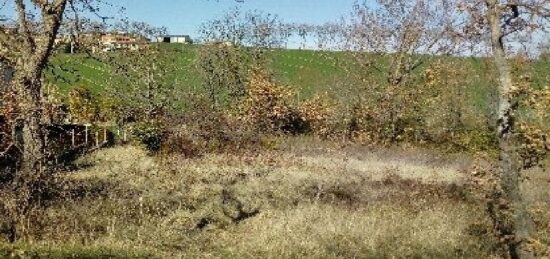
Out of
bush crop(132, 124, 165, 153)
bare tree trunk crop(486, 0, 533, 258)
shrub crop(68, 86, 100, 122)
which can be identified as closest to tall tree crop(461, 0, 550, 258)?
bare tree trunk crop(486, 0, 533, 258)

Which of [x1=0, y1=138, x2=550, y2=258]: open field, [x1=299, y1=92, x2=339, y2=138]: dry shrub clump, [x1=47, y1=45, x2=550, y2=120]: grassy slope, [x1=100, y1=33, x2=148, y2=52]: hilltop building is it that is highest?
[x1=100, y1=33, x2=148, y2=52]: hilltop building

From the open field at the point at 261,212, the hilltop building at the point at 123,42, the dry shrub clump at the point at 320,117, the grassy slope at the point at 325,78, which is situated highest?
the hilltop building at the point at 123,42

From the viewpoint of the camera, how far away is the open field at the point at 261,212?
12.0 m

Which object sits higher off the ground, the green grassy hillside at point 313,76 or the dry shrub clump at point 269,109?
the green grassy hillside at point 313,76

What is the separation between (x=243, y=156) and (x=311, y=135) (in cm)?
943

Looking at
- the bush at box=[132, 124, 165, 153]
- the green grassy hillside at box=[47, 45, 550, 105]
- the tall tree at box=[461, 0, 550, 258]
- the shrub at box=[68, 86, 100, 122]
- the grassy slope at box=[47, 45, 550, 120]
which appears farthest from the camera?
the green grassy hillside at box=[47, 45, 550, 105]

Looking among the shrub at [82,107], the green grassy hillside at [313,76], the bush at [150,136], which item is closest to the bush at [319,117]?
the green grassy hillside at [313,76]

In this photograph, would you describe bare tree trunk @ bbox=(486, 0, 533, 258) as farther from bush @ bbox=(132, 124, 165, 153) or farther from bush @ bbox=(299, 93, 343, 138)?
bush @ bbox=(299, 93, 343, 138)

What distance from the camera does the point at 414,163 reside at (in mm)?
25109

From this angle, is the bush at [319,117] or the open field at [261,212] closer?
the open field at [261,212]

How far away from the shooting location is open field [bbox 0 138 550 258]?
1195cm

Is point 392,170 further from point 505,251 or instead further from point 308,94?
point 308,94

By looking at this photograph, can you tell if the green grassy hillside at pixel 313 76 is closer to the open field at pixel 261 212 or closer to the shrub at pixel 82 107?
the shrub at pixel 82 107

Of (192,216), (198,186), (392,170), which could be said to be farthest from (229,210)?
(392,170)
